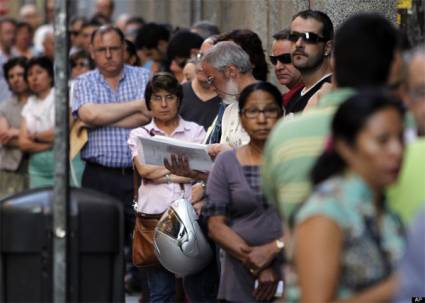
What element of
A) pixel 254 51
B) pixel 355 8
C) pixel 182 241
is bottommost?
pixel 182 241

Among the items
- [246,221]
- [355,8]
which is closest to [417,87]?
[246,221]

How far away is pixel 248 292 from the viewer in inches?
287

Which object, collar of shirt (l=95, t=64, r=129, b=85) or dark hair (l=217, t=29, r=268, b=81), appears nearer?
dark hair (l=217, t=29, r=268, b=81)

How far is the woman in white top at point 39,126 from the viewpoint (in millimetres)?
13609

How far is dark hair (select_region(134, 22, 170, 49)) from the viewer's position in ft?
46.3

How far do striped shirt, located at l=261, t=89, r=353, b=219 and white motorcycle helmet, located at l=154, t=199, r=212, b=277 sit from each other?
3.42 meters

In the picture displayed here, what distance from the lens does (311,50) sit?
8445mm

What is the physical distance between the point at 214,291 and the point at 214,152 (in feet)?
3.65

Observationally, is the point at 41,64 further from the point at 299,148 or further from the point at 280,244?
the point at 299,148

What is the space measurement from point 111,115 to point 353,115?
634 centimetres

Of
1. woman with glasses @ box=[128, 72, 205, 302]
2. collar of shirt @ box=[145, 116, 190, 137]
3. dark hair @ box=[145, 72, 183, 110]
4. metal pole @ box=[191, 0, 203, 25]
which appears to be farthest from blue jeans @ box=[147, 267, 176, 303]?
metal pole @ box=[191, 0, 203, 25]

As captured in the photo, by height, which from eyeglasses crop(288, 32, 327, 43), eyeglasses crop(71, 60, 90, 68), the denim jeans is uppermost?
eyeglasses crop(288, 32, 327, 43)

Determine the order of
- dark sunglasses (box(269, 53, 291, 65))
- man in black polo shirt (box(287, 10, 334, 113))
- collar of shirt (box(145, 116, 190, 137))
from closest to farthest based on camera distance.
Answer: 1. man in black polo shirt (box(287, 10, 334, 113))
2. dark sunglasses (box(269, 53, 291, 65))
3. collar of shirt (box(145, 116, 190, 137))

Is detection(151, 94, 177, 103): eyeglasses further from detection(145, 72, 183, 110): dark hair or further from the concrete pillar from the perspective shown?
the concrete pillar
